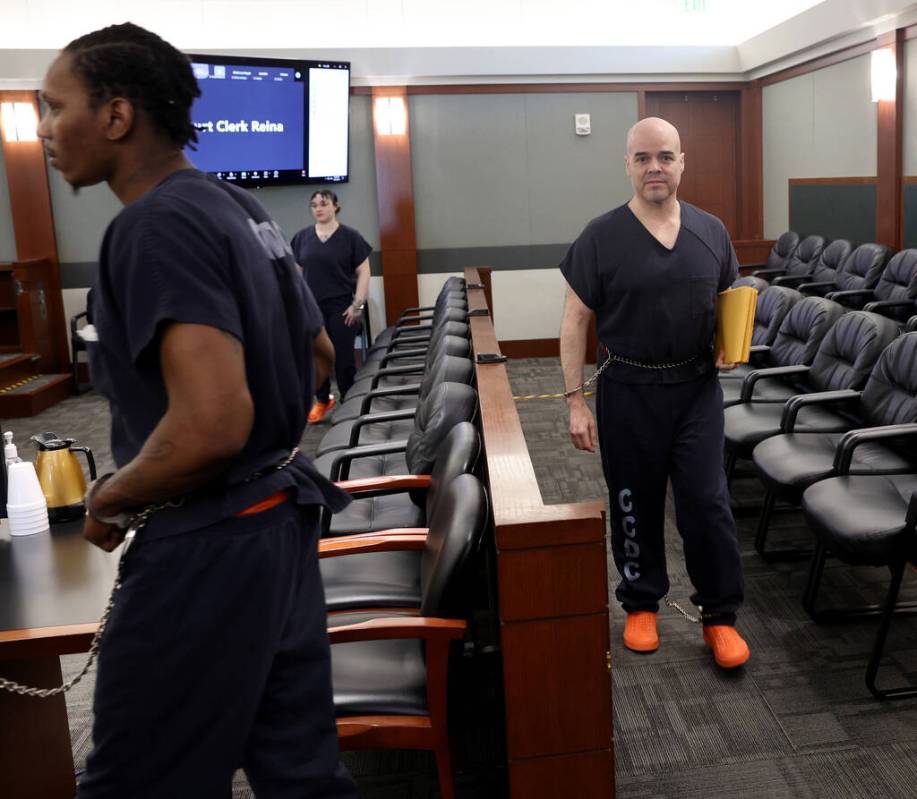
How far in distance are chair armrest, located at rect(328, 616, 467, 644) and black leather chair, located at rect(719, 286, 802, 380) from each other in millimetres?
2919

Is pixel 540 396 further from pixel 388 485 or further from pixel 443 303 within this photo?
pixel 388 485

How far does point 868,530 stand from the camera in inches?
97.2

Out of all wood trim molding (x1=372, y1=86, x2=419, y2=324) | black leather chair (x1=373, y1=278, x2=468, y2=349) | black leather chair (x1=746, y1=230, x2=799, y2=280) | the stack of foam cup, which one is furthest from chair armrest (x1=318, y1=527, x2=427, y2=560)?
wood trim molding (x1=372, y1=86, x2=419, y2=324)

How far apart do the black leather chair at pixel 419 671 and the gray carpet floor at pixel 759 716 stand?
46 cm

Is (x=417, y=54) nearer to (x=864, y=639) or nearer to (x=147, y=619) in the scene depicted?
(x=864, y=639)

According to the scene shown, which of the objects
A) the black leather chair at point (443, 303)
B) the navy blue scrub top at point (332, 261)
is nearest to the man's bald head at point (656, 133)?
the black leather chair at point (443, 303)

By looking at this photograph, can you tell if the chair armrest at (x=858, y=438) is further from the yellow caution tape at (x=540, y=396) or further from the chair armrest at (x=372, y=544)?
the yellow caution tape at (x=540, y=396)

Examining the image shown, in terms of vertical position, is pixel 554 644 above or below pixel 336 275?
below

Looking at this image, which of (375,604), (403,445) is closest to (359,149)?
(403,445)

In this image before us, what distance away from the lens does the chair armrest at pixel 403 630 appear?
5.76ft

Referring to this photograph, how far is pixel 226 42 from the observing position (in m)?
7.53

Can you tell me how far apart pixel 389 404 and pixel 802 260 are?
3961 millimetres

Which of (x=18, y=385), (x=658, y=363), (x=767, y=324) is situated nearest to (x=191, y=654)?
(x=658, y=363)

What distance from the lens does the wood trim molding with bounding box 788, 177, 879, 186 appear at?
21.8 feet
